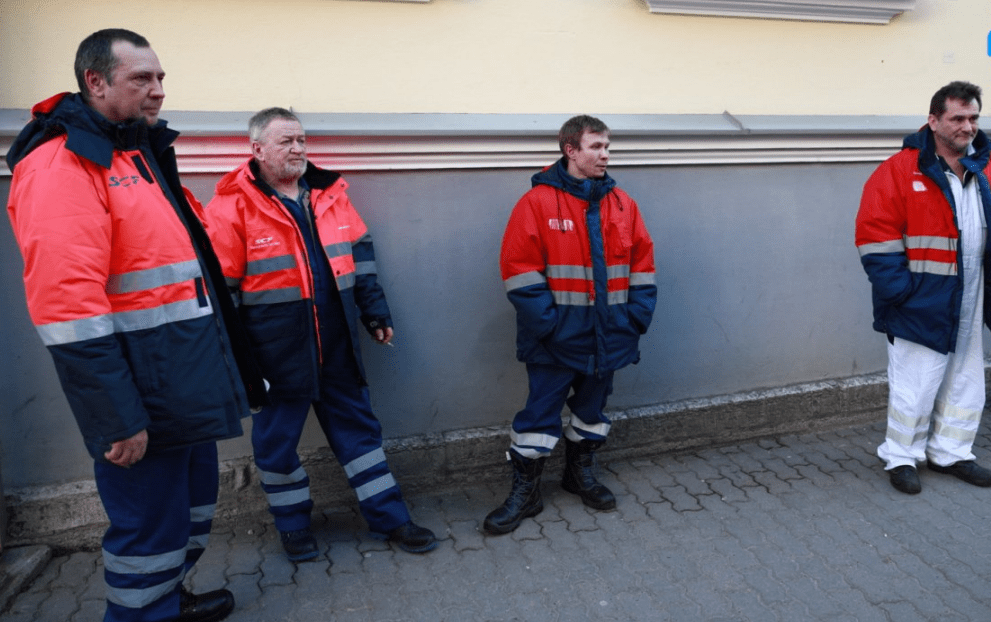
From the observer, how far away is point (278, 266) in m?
3.31

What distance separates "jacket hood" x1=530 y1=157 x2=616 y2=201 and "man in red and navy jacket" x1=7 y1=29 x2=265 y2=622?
1.56 m

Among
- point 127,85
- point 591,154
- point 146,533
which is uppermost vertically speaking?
point 127,85

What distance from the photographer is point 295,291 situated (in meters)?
3.34

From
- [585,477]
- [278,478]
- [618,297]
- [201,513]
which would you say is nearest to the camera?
[201,513]

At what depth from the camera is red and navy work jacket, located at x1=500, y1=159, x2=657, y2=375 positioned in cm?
366

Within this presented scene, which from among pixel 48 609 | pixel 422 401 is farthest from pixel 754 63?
pixel 48 609

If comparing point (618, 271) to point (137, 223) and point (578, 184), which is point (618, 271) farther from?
point (137, 223)

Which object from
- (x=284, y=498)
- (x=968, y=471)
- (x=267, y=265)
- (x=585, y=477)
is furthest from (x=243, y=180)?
(x=968, y=471)

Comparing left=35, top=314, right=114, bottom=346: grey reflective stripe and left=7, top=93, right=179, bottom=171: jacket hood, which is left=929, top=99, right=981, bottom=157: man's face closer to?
left=7, top=93, right=179, bottom=171: jacket hood

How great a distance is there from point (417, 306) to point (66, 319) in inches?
79.6

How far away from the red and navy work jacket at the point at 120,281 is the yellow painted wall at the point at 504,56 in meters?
1.15

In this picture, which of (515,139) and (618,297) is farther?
(515,139)

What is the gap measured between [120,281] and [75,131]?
1.43 ft

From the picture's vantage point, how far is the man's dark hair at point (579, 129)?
366 cm
